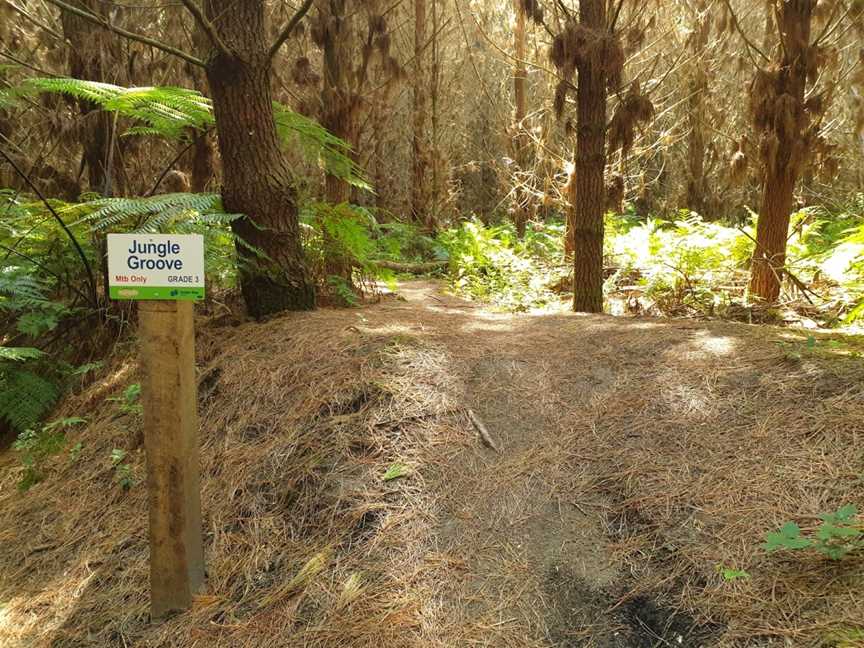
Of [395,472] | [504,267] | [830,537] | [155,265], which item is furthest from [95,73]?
[830,537]

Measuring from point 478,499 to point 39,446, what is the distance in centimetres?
345

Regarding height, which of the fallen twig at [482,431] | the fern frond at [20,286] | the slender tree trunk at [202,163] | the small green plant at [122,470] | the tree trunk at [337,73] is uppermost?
the tree trunk at [337,73]

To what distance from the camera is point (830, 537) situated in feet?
7.45

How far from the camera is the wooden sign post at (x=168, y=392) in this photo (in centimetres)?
255

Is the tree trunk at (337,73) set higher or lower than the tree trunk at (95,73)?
higher

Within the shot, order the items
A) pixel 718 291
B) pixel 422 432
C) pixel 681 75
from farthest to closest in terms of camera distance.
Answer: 1. pixel 681 75
2. pixel 718 291
3. pixel 422 432

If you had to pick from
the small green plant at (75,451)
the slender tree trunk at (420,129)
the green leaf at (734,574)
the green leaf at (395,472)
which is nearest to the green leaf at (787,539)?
the green leaf at (734,574)

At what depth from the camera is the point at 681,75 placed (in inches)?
527

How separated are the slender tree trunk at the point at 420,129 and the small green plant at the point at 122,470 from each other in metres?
10.9

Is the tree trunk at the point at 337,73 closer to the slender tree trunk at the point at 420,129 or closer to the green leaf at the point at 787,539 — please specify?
the slender tree trunk at the point at 420,129

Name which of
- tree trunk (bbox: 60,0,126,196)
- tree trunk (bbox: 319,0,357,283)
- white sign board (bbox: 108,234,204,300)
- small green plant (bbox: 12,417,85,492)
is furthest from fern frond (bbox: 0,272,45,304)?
tree trunk (bbox: 319,0,357,283)

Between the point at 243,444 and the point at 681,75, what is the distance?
13689 mm

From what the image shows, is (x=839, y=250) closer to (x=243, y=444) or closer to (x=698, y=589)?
(x=698, y=589)

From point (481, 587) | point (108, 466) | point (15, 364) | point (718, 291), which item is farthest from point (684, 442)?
point (15, 364)
